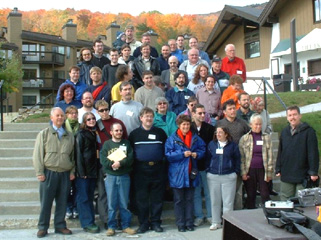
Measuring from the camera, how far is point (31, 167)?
828cm

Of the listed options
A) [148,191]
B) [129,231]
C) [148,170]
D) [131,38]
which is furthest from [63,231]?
[131,38]

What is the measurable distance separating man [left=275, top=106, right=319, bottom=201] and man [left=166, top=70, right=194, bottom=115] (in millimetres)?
2106

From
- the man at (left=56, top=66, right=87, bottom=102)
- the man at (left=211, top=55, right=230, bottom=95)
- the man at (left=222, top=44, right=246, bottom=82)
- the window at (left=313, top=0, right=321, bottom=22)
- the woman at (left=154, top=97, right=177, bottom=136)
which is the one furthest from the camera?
the window at (left=313, top=0, right=321, bottom=22)

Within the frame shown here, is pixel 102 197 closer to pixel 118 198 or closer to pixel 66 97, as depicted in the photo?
pixel 118 198

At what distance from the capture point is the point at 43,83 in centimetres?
4253

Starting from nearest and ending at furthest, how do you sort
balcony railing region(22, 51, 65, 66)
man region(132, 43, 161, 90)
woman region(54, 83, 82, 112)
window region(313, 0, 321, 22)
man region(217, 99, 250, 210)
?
man region(217, 99, 250, 210) → woman region(54, 83, 82, 112) → man region(132, 43, 161, 90) → window region(313, 0, 321, 22) → balcony railing region(22, 51, 65, 66)

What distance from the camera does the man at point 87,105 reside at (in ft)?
23.3

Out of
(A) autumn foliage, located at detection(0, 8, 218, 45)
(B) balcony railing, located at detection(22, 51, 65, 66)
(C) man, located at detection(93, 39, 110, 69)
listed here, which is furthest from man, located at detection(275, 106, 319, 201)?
(A) autumn foliage, located at detection(0, 8, 218, 45)

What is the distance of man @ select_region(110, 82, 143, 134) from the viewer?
722cm

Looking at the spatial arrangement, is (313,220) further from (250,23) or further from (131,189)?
(250,23)

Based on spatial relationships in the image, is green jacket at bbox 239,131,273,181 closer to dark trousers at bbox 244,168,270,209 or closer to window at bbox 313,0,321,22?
dark trousers at bbox 244,168,270,209

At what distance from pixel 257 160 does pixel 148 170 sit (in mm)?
1706

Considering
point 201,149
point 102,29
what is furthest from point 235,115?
point 102,29

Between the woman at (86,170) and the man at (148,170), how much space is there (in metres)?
0.61
